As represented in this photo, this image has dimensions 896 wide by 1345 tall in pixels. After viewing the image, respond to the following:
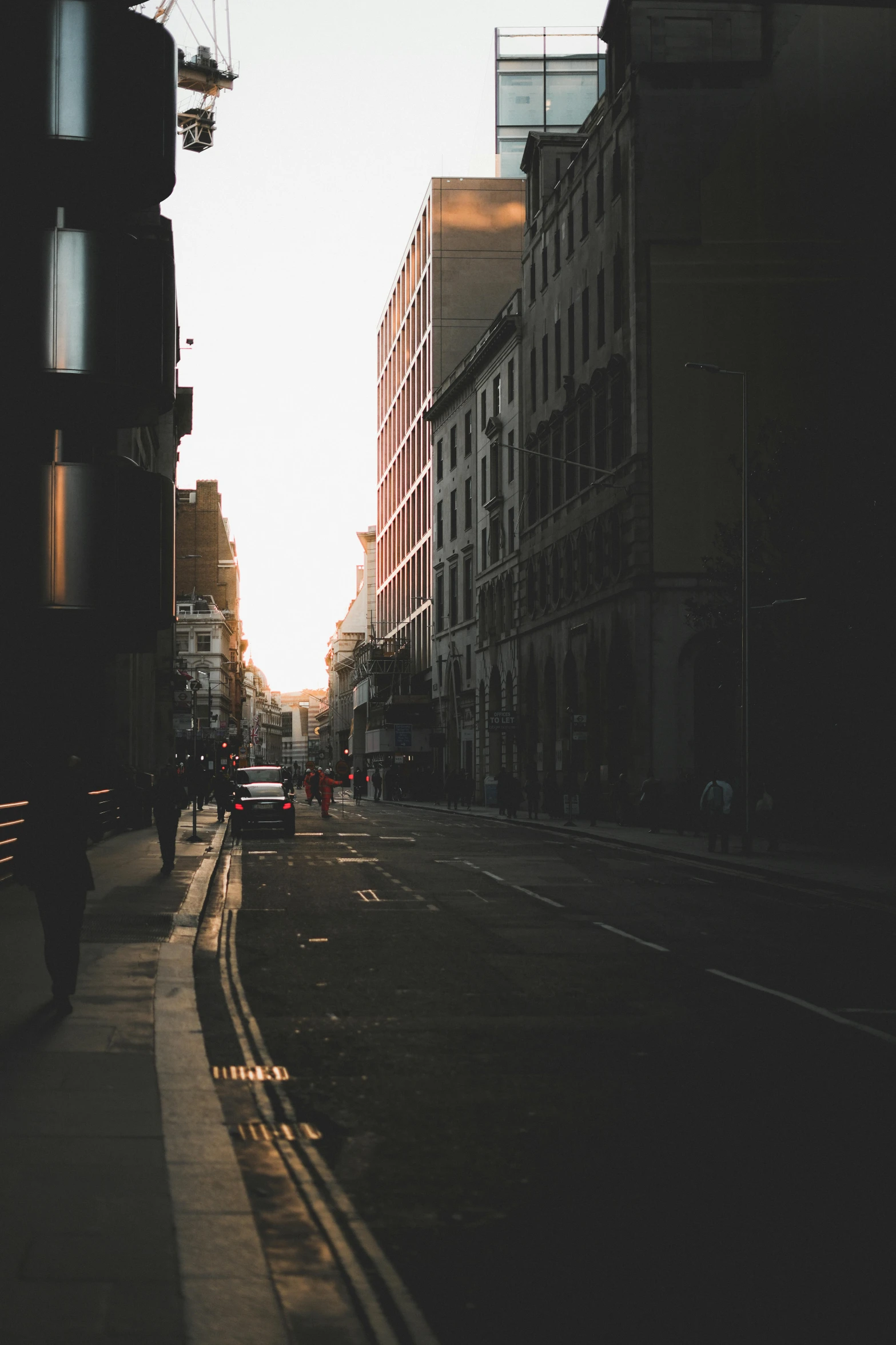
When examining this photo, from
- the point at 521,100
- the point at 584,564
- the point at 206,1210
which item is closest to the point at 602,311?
the point at 584,564

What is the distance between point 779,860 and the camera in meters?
26.8

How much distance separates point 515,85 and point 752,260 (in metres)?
41.3

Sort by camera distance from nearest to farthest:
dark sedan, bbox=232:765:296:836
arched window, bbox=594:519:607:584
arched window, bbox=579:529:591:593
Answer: dark sedan, bbox=232:765:296:836 → arched window, bbox=594:519:607:584 → arched window, bbox=579:529:591:593

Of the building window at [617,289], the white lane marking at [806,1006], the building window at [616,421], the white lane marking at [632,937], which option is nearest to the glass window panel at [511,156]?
the building window at [617,289]

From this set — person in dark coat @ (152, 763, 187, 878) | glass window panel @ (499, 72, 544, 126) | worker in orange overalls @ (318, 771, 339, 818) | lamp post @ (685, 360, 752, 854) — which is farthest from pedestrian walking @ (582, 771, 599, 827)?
glass window panel @ (499, 72, 544, 126)

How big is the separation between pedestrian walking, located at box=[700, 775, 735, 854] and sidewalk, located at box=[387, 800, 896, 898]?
302 millimetres

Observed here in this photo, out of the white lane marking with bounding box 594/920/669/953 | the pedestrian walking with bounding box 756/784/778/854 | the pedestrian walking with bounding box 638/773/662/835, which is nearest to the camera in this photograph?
the white lane marking with bounding box 594/920/669/953

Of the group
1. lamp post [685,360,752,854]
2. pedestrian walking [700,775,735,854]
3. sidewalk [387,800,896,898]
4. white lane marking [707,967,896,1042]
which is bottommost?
sidewalk [387,800,896,898]

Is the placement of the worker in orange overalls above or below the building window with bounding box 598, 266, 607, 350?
below

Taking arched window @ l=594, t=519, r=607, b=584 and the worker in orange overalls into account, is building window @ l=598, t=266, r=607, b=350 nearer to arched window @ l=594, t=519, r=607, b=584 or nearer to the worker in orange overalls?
arched window @ l=594, t=519, r=607, b=584

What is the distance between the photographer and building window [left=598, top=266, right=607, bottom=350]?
4694 centimetres

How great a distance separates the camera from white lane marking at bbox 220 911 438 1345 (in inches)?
176

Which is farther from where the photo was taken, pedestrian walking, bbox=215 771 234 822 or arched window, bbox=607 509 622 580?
pedestrian walking, bbox=215 771 234 822

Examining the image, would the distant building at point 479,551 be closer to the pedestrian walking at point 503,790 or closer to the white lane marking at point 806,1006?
the pedestrian walking at point 503,790
